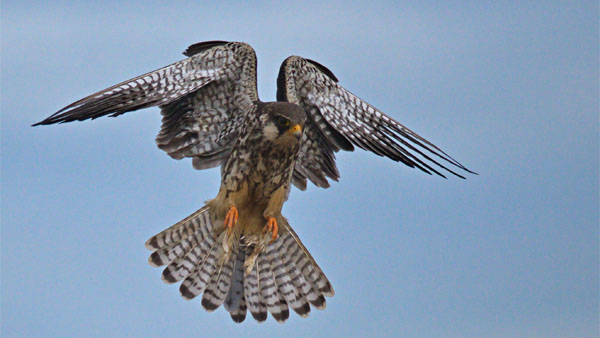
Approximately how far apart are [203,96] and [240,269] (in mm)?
2207

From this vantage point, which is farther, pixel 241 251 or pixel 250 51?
pixel 241 251

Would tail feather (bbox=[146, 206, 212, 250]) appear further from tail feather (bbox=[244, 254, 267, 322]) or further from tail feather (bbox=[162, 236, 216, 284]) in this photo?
tail feather (bbox=[244, 254, 267, 322])

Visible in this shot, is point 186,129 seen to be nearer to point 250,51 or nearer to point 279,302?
point 250,51

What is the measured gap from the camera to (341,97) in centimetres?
996

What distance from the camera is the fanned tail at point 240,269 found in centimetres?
1011

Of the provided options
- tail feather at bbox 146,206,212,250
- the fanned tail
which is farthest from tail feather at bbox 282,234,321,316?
tail feather at bbox 146,206,212,250

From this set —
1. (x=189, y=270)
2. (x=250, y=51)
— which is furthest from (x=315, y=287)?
(x=250, y=51)

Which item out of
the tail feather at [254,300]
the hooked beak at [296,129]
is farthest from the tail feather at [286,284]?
the hooked beak at [296,129]

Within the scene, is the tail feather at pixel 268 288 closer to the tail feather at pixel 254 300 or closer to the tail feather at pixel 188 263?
the tail feather at pixel 254 300

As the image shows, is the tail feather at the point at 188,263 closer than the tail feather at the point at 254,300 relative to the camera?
Yes

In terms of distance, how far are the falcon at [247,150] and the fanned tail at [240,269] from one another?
12mm

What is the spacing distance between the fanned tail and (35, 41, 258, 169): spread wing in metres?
0.82

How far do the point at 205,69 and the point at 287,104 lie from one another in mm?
1048

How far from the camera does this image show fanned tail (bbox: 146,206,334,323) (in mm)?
10109
